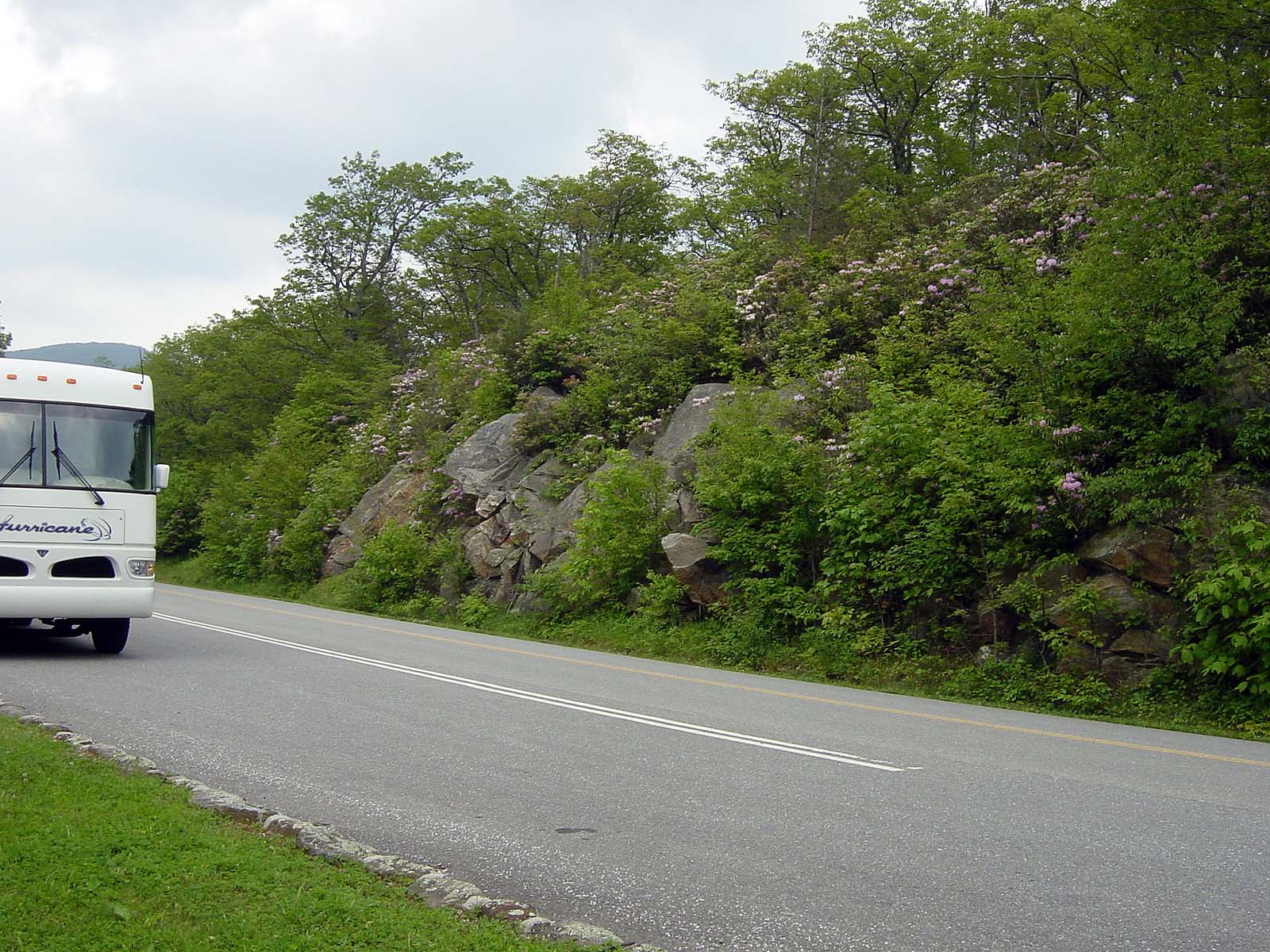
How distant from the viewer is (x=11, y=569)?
12.2 m

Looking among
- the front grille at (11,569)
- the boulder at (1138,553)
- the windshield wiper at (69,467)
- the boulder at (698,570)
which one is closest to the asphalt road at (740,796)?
the front grille at (11,569)

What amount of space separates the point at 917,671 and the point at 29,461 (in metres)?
11.3

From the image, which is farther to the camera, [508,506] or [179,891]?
[508,506]

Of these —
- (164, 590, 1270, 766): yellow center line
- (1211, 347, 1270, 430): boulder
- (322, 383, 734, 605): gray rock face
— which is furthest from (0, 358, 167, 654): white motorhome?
(1211, 347, 1270, 430): boulder

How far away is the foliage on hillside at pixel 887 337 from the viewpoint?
13273 mm

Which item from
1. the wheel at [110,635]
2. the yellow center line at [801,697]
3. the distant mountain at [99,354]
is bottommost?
the yellow center line at [801,697]

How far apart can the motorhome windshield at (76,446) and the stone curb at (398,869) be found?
6551 millimetres

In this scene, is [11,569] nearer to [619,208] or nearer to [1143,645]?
[1143,645]

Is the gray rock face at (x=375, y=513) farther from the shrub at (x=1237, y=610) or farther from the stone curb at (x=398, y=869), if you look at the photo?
the stone curb at (x=398, y=869)

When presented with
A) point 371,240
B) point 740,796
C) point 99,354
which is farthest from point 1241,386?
point 99,354

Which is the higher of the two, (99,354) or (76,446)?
(99,354)

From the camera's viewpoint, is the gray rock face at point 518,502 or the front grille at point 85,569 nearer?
the front grille at point 85,569

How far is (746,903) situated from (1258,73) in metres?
16.0

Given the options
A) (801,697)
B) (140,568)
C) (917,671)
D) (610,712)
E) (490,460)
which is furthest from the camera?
(490,460)
